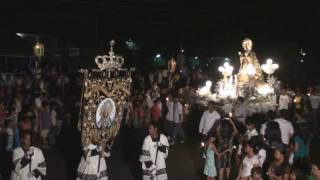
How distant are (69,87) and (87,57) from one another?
25.6 feet

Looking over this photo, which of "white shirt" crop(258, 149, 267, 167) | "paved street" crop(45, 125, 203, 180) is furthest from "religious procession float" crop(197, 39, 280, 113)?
"white shirt" crop(258, 149, 267, 167)

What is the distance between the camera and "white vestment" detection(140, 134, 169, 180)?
940 centimetres

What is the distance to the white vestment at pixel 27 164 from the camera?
27.2 ft

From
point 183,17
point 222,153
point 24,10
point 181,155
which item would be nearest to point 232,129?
point 222,153

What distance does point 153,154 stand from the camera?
946 cm

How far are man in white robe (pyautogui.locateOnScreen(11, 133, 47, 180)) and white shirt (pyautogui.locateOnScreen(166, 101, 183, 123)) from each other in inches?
274

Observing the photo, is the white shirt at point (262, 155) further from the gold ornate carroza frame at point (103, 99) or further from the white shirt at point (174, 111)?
the white shirt at point (174, 111)

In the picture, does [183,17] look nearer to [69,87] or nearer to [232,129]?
[69,87]

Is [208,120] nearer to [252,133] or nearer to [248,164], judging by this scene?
[252,133]

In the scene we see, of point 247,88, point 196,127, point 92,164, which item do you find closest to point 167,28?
point 247,88

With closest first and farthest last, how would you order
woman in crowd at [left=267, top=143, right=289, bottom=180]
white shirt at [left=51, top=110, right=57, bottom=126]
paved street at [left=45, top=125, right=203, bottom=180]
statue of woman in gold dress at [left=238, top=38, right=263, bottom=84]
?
woman in crowd at [left=267, top=143, right=289, bottom=180] < paved street at [left=45, top=125, right=203, bottom=180] < white shirt at [left=51, top=110, right=57, bottom=126] < statue of woman in gold dress at [left=238, top=38, right=263, bottom=84]

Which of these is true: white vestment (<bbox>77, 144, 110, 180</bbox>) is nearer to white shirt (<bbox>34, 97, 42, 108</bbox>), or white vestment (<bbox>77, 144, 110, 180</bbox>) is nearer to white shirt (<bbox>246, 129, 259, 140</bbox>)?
white shirt (<bbox>246, 129, 259, 140</bbox>)

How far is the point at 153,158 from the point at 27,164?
8.26 ft

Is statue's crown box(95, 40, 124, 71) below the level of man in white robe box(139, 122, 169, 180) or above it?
above
